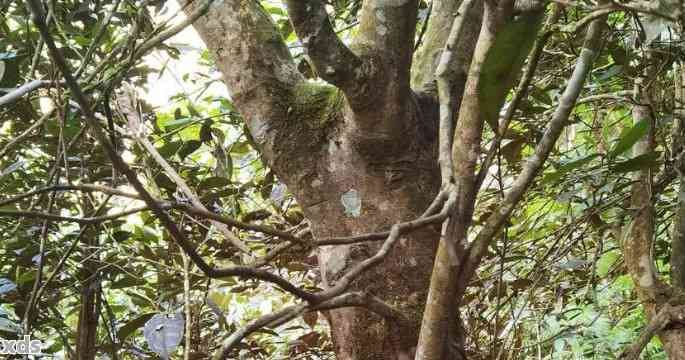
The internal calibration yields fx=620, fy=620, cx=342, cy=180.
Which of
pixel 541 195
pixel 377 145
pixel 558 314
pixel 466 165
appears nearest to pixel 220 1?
pixel 377 145

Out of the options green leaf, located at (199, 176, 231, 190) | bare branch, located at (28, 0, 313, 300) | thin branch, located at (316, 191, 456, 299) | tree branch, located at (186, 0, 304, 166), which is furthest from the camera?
green leaf, located at (199, 176, 231, 190)

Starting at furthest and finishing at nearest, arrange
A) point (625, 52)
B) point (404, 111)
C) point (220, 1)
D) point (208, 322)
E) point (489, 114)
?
point (208, 322) < point (625, 52) < point (220, 1) < point (404, 111) < point (489, 114)

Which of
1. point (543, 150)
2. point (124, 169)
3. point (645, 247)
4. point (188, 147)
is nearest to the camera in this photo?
point (124, 169)

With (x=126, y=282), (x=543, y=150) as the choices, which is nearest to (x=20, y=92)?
(x=543, y=150)

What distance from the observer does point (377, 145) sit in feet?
2.89

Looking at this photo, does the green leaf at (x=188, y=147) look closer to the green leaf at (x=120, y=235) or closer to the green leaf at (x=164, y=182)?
the green leaf at (x=164, y=182)

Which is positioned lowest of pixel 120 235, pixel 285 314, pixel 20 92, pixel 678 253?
pixel 285 314

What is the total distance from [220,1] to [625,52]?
29.4 inches

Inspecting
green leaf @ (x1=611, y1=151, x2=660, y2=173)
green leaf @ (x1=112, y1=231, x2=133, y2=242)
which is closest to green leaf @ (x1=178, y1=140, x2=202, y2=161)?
green leaf @ (x1=112, y1=231, x2=133, y2=242)

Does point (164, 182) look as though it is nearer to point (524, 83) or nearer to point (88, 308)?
point (88, 308)

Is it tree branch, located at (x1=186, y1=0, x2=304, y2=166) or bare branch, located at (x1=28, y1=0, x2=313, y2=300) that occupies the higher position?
tree branch, located at (x1=186, y1=0, x2=304, y2=166)

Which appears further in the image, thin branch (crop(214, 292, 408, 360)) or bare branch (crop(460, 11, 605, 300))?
bare branch (crop(460, 11, 605, 300))

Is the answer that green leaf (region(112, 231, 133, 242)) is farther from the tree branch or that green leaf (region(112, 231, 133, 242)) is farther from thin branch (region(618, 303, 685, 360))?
thin branch (region(618, 303, 685, 360))

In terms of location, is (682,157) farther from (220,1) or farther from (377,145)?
(220,1)
